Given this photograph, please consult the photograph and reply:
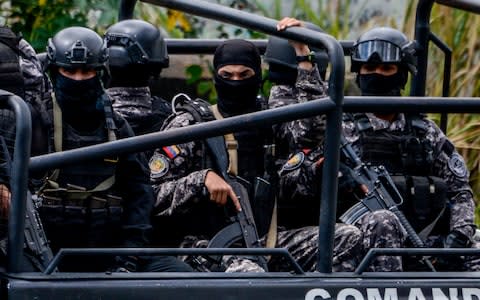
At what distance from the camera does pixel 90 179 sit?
5562mm

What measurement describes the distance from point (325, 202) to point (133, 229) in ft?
2.67

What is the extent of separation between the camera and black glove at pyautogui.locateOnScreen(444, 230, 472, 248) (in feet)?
20.3

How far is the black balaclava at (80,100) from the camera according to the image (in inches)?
225

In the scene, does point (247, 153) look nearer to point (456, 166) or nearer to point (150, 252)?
point (456, 166)

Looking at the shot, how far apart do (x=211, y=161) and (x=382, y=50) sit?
0.91 metres

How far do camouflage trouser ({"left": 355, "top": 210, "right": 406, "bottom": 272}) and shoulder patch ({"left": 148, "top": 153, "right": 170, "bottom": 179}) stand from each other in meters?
0.79

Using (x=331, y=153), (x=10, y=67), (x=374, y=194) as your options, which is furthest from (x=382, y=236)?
(x=10, y=67)

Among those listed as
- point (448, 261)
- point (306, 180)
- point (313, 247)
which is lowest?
point (448, 261)

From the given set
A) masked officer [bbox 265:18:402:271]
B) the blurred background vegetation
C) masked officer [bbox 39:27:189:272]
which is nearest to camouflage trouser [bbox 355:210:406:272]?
masked officer [bbox 265:18:402:271]

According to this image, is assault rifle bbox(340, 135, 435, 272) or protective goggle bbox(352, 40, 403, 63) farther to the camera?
protective goggle bbox(352, 40, 403, 63)

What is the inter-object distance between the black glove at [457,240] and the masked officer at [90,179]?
1.22 meters

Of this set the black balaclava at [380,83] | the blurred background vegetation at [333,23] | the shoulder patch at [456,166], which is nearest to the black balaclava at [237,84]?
the black balaclava at [380,83]

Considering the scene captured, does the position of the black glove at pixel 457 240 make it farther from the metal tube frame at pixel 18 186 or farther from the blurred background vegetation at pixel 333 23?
the blurred background vegetation at pixel 333 23

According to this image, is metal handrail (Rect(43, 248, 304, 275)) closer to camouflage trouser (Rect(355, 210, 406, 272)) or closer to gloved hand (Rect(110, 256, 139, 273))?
gloved hand (Rect(110, 256, 139, 273))
